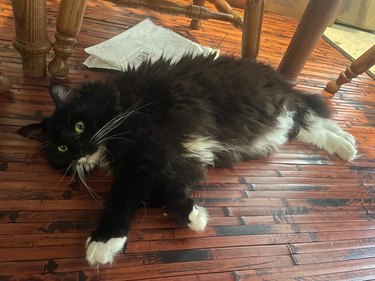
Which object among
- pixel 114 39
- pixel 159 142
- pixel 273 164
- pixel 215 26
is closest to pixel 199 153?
pixel 159 142

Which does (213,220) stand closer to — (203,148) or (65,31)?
(203,148)

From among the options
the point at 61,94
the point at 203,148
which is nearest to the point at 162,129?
the point at 203,148

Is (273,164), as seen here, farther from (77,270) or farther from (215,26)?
(215,26)

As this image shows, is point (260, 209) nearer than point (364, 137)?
Yes

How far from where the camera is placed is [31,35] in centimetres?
104

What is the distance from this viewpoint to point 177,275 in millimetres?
727

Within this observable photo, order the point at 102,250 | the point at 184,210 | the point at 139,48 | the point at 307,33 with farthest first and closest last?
the point at 139,48 < the point at 307,33 < the point at 184,210 < the point at 102,250

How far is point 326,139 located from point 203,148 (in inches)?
20.2

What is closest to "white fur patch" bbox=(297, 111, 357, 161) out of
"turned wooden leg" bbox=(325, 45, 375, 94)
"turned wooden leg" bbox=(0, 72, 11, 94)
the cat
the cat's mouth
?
the cat

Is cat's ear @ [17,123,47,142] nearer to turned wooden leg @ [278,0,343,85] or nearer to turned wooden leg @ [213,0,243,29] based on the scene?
turned wooden leg @ [278,0,343,85]

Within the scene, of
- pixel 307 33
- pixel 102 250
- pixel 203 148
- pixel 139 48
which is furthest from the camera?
pixel 139 48

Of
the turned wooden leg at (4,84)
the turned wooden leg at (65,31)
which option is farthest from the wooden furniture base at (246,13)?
the turned wooden leg at (4,84)

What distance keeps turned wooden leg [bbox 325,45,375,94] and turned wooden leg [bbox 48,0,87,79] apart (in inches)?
45.5

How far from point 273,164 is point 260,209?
219mm
